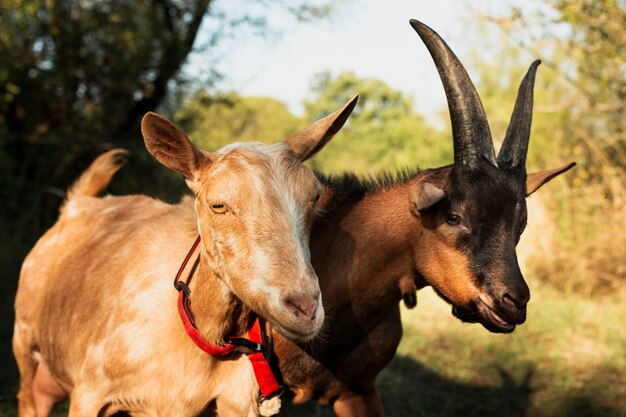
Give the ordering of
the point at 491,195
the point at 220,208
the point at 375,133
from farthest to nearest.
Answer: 1. the point at 375,133
2. the point at 491,195
3. the point at 220,208

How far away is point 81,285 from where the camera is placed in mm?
4531

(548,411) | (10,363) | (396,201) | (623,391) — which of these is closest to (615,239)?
(623,391)

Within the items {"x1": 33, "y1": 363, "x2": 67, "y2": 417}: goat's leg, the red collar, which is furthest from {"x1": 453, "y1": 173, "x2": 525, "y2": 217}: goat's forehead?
{"x1": 33, "y1": 363, "x2": 67, "y2": 417}: goat's leg

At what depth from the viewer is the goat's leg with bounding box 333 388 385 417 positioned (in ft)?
15.5

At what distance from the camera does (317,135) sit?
378 centimetres

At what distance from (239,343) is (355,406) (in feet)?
4.42

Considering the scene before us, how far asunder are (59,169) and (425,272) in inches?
374

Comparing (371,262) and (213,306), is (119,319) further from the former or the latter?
(371,262)

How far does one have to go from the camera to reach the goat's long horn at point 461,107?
175 inches

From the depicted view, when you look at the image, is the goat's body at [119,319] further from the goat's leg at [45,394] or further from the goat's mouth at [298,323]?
the goat's mouth at [298,323]

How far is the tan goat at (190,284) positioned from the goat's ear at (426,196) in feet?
2.53

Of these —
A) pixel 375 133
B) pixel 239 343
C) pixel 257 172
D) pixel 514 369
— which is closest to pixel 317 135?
pixel 257 172

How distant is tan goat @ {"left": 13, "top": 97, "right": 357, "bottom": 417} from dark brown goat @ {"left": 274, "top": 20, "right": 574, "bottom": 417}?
78 centimetres

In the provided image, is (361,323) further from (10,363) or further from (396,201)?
(10,363)
